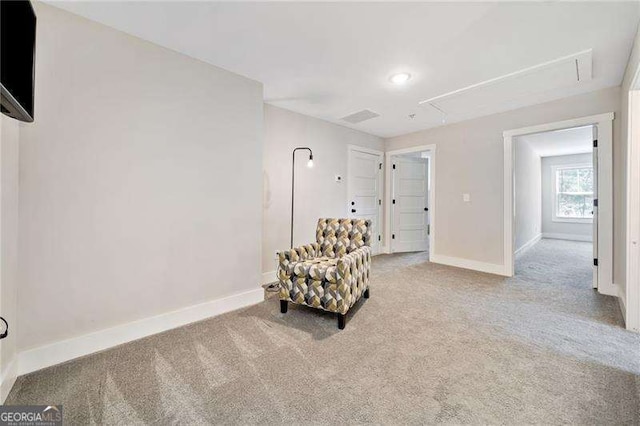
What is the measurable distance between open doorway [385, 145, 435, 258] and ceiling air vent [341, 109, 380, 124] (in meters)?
1.35

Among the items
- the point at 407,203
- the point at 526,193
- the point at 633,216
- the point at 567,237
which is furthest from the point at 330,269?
the point at 567,237

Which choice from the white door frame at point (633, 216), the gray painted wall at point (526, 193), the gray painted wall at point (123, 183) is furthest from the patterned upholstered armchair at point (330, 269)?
the gray painted wall at point (526, 193)

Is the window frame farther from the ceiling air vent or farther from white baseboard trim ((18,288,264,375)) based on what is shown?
white baseboard trim ((18,288,264,375))

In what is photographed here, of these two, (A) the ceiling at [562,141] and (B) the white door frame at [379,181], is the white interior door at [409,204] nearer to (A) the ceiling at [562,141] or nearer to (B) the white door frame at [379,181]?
(B) the white door frame at [379,181]

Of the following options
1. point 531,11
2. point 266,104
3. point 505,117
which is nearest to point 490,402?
point 531,11

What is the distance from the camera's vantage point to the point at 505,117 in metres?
3.81

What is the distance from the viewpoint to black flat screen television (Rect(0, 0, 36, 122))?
1.15 metres

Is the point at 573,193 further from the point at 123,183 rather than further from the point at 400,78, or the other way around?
the point at 123,183

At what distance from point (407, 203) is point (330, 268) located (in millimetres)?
3704

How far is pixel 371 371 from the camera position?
5.48 ft

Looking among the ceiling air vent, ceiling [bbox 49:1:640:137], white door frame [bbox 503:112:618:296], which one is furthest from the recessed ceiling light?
white door frame [bbox 503:112:618:296]

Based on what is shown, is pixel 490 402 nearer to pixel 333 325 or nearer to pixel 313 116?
pixel 333 325

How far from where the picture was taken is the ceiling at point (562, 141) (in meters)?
4.95

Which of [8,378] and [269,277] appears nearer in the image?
[8,378]
